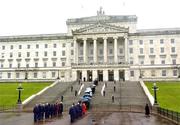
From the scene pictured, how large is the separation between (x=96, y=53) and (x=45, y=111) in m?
70.7

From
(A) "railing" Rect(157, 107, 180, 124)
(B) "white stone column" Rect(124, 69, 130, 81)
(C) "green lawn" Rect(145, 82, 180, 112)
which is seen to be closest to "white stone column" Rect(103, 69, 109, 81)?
(B) "white stone column" Rect(124, 69, 130, 81)

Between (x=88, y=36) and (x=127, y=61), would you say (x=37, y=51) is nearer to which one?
(x=88, y=36)

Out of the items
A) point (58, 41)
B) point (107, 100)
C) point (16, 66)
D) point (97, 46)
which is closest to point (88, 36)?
point (97, 46)

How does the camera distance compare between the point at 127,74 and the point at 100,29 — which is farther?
the point at 100,29

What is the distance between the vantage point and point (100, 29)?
346 feet

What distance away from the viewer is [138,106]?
5134 cm

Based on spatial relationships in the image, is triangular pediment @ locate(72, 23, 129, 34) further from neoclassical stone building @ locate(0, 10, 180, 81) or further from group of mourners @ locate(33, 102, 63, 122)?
group of mourners @ locate(33, 102, 63, 122)

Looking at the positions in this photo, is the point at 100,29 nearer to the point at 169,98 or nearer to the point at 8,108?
the point at 169,98

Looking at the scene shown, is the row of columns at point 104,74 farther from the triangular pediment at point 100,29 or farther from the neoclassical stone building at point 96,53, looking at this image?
the triangular pediment at point 100,29

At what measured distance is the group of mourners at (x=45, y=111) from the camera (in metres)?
34.5

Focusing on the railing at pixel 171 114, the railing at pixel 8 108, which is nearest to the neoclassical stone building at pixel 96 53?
the railing at pixel 8 108

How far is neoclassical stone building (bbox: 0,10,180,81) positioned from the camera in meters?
102

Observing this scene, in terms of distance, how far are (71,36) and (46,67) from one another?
1412 centimetres

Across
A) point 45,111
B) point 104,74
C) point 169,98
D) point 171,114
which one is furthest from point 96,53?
point 171,114
